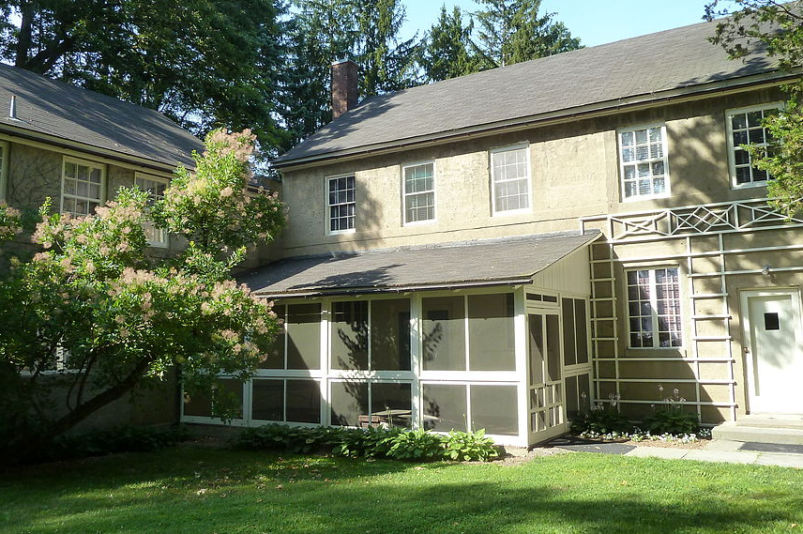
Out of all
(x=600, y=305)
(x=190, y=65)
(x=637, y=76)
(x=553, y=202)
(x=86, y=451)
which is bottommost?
(x=86, y=451)

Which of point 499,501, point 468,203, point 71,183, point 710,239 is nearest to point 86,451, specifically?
point 71,183

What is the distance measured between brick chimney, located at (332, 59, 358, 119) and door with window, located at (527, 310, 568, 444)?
1153 centimetres

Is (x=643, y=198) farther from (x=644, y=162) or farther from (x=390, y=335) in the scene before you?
(x=390, y=335)

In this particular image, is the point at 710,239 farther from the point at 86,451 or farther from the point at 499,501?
the point at 86,451

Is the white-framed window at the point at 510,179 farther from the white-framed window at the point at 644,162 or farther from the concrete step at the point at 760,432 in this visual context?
the concrete step at the point at 760,432

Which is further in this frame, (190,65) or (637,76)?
(190,65)

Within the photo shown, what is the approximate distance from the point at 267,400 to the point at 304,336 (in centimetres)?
160

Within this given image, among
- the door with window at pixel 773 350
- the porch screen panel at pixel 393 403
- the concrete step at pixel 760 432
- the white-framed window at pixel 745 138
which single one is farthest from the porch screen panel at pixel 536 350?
the white-framed window at pixel 745 138

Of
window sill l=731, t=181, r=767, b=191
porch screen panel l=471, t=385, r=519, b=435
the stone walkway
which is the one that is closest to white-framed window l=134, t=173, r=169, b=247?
porch screen panel l=471, t=385, r=519, b=435

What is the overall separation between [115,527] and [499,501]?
403cm

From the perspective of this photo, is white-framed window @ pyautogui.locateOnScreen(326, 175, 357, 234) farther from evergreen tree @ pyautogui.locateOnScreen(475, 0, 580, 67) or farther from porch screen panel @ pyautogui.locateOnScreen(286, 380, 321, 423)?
evergreen tree @ pyautogui.locateOnScreen(475, 0, 580, 67)

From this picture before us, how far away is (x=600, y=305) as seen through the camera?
13.0 metres

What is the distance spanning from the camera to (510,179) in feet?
47.1

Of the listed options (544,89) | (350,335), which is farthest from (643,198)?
(350,335)
